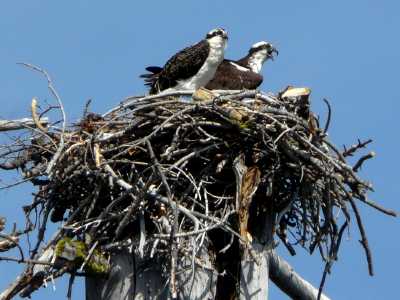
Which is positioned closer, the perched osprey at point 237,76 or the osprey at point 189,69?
the osprey at point 189,69

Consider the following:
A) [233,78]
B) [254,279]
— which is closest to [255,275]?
[254,279]

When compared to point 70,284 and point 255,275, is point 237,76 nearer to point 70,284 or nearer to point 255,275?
point 255,275

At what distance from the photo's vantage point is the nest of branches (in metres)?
6.17

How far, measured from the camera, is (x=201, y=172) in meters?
6.78

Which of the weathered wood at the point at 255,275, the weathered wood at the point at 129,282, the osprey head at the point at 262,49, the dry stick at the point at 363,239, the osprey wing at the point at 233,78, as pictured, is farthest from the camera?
the osprey head at the point at 262,49

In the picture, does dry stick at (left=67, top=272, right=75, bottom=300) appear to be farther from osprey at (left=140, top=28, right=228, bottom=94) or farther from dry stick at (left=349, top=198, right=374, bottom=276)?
osprey at (left=140, top=28, right=228, bottom=94)

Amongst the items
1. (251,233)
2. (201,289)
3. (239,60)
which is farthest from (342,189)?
(239,60)

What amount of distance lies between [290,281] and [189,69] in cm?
321

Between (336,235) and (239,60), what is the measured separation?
163 inches

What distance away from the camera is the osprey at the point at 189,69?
9008mm

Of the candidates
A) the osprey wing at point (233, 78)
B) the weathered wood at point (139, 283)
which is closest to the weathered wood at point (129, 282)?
the weathered wood at point (139, 283)

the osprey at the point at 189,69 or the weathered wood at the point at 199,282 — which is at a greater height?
the osprey at the point at 189,69

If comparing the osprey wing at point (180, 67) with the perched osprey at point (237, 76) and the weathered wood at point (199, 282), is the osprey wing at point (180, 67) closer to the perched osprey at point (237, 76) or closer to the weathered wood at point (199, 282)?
the perched osprey at point (237, 76)

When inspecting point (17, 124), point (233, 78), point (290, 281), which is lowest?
point (290, 281)
